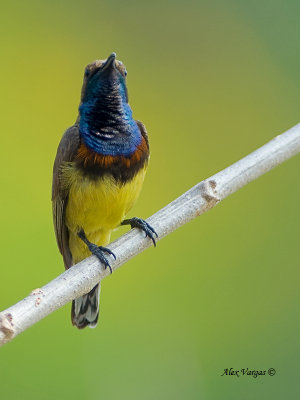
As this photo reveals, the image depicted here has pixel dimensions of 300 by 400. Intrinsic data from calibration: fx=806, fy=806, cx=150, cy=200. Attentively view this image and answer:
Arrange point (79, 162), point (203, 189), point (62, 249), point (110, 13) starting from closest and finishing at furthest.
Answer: point (203, 189), point (79, 162), point (62, 249), point (110, 13)

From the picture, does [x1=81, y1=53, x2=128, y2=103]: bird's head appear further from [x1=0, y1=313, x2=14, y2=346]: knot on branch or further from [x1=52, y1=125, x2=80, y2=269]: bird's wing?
[x1=0, y1=313, x2=14, y2=346]: knot on branch

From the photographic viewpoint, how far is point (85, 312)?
394cm

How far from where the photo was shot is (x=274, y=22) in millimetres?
4715

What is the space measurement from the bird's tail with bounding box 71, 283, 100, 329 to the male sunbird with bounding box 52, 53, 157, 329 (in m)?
0.41

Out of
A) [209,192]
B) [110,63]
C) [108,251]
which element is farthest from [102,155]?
[209,192]

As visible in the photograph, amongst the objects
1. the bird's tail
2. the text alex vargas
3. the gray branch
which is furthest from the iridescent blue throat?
the text alex vargas

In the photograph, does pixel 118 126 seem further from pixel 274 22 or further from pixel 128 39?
pixel 274 22

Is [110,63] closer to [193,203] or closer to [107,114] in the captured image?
[107,114]

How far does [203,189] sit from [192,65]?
5.97ft

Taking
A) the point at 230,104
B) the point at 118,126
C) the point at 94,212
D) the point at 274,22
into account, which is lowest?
the point at 94,212

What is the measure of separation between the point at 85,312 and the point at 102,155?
2.84ft

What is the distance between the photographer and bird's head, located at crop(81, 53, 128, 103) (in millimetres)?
3506

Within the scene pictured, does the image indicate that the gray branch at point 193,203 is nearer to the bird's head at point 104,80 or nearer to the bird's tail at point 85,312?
the bird's head at point 104,80

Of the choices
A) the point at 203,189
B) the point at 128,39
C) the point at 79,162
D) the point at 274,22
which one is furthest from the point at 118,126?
the point at 274,22
